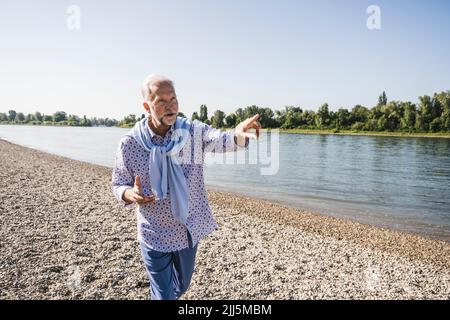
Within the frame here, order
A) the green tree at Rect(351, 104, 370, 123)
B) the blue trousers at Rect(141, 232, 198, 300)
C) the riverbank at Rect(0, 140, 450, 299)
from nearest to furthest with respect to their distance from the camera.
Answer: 1. the blue trousers at Rect(141, 232, 198, 300)
2. the riverbank at Rect(0, 140, 450, 299)
3. the green tree at Rect(351, 104, 370, 123)

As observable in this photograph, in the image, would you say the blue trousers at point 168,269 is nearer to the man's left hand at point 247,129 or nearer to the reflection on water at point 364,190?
the man's left hand at point 247,129

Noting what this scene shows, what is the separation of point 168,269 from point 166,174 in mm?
1034

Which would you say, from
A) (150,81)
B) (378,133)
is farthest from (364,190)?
(378,133)

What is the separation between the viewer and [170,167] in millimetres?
3383

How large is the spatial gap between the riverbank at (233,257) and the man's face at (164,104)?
4.26m

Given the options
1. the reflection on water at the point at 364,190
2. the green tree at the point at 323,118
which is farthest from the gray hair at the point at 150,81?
the green tree at the point at 323,118

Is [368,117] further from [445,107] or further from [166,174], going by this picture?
[166,174]

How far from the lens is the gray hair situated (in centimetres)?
323

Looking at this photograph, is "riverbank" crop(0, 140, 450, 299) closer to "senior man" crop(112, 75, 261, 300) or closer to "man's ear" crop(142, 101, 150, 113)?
"senior man" crop(112, 75, 261, 300)

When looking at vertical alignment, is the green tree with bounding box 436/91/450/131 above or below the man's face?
above

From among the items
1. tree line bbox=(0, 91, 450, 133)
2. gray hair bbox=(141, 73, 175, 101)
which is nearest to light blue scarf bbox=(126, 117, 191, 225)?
gray hair bbox=(141, 73, 175, 101)

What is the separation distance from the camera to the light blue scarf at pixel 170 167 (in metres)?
3.36

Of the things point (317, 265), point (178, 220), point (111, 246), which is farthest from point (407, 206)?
point (178, 220)
